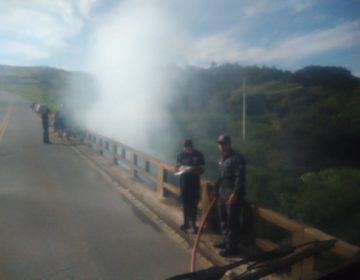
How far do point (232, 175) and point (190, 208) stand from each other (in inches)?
65.1

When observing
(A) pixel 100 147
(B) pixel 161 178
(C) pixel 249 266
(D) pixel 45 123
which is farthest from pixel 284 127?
(C) pixel 249 266

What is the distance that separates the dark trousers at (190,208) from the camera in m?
6.54

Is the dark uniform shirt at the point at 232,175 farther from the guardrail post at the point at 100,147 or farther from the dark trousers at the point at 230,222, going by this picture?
the guardrail post at the point at 100,147

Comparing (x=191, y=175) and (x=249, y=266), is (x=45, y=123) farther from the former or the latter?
(x=249, y=266)

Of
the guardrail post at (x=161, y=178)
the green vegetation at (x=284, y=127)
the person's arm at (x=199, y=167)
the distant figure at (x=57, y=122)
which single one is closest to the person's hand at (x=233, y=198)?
the person's arm at (x=199, y=167)

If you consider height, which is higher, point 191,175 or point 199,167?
→ point 199,167

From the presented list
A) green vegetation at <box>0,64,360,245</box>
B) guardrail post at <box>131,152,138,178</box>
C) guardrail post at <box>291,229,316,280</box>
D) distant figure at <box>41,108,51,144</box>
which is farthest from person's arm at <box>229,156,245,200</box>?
green vegetation at <box>0,64,360,245</box>

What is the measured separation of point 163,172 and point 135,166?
2432mm

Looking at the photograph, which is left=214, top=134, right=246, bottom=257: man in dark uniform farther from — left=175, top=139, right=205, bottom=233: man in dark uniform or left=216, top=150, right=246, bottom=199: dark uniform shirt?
left=175, top=139, right=205, bottom=233: man in dark uniform

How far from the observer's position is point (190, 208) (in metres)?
6.60

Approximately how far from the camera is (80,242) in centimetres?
610

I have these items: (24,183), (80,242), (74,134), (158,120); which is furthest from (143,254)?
(158,120)

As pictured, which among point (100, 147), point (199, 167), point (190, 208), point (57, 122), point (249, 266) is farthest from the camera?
point (57, 122)

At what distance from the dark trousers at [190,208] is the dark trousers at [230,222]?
105 cm
